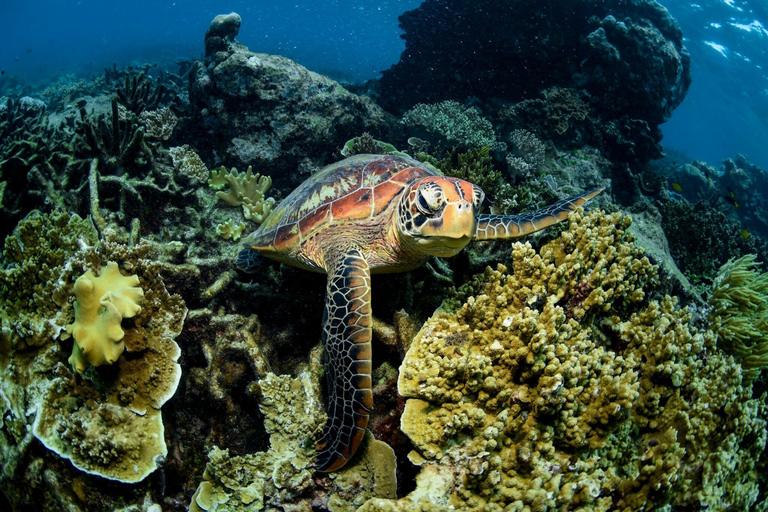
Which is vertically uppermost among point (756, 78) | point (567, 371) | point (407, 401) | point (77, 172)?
point (756, 78)

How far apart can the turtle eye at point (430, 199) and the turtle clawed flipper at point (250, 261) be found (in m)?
1.89

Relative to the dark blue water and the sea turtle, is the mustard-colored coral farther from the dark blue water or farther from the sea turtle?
the dark blue water

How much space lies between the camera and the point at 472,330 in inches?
87.3

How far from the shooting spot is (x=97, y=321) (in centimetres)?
204

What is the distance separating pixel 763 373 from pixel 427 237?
3.63 meters

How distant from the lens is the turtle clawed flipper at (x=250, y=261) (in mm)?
3326

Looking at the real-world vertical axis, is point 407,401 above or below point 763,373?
below

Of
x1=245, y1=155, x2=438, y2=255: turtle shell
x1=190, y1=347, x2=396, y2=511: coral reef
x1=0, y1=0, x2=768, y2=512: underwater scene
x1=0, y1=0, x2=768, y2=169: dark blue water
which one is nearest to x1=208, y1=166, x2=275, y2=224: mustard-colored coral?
x1=0, y1=0, x2=768, y2=512: underwater scene

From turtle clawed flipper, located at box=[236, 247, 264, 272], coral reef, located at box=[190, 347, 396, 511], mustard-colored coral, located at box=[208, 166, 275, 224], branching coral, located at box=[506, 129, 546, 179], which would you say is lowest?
coral reef, located at box=[190, 347, 396, 511]

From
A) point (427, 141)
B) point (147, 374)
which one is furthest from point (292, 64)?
point (147, 374)

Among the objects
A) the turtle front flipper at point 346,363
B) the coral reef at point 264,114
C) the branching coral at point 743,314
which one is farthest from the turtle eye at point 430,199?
the coral reef at point 264,114

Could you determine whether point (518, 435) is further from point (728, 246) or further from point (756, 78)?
point (756, 78)

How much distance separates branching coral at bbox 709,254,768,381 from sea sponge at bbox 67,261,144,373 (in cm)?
478

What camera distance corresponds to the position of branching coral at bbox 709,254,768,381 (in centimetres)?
287
